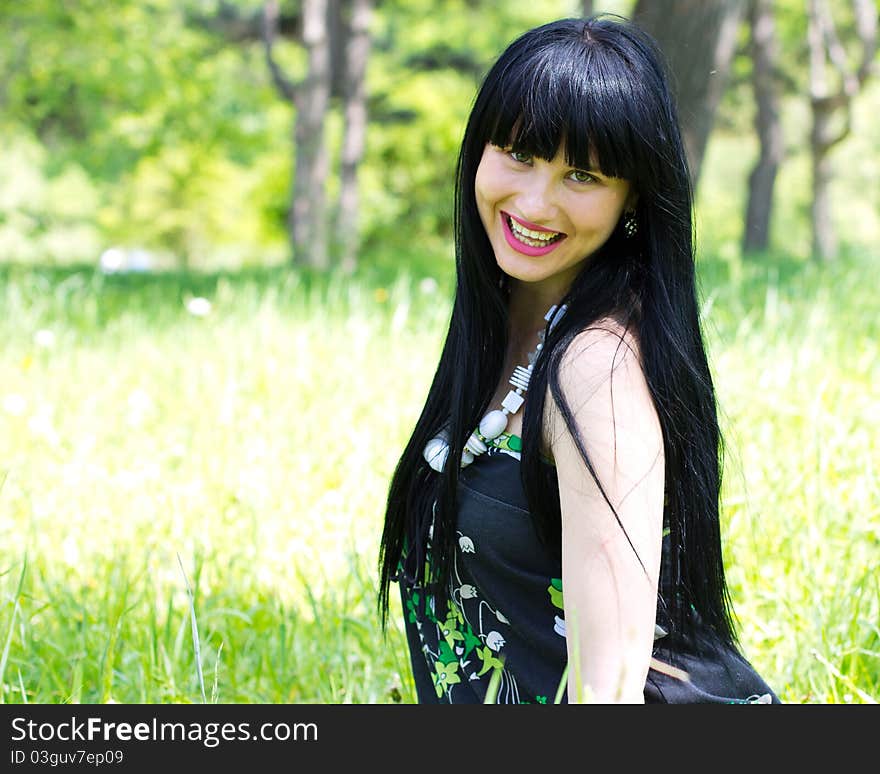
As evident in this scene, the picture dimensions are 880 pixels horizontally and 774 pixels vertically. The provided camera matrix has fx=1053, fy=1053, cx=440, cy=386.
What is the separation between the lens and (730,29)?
6121 millimetres

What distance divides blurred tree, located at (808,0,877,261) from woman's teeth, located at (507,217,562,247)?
780 cm

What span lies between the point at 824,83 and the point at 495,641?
1295 cm

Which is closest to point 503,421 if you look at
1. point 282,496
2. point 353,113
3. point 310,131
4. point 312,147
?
point 282,496

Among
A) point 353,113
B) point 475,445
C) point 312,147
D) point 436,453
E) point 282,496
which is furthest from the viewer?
point 353,113

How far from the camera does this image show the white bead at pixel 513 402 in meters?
1.55

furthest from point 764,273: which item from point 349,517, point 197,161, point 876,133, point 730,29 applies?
point 876,133

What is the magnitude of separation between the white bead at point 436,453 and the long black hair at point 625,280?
0.03 meters

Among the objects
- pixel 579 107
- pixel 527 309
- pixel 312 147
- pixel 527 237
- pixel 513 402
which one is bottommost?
pixel 513 402

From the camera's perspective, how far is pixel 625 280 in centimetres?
150

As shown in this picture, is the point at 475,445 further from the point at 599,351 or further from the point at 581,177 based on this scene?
the point at 581,177

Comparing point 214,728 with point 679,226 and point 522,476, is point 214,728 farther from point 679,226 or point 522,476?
point 679,226

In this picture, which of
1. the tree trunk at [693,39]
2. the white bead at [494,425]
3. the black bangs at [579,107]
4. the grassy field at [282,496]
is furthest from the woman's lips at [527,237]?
the tree trunk at [693,39]

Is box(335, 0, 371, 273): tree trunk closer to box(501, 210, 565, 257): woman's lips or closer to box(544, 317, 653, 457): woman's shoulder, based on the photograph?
box(501, 210, 565, 257): woman's lips

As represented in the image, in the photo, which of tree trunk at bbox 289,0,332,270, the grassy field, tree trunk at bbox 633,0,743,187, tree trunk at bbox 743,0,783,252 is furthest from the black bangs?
tree trunk at bbox 743,0,783,252
